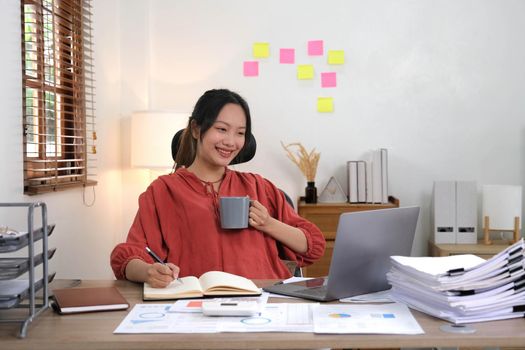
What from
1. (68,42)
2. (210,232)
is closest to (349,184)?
(68,42)

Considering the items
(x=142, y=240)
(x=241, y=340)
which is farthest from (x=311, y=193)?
(x=241, y=340)

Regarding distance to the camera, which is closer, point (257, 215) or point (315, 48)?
point (257, 215)

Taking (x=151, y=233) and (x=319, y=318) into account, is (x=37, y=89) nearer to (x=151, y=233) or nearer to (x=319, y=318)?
(x=151, y=233)

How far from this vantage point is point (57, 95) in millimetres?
3074

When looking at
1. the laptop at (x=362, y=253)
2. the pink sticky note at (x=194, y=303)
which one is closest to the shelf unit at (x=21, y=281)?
the pink sticky note at (x=194, y=303)

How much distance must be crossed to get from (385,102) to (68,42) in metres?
1.85

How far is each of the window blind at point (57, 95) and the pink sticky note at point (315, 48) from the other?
1.29 metres

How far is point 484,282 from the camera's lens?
54.2 inches

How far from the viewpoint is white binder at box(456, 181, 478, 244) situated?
11.7ft

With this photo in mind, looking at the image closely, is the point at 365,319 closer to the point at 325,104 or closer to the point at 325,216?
the point at 325,216

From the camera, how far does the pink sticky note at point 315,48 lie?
12.9 ft

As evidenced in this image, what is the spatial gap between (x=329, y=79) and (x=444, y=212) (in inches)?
41.1

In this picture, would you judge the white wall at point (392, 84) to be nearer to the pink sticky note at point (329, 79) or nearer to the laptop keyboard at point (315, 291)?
the pink sticky note at point (329, 79)

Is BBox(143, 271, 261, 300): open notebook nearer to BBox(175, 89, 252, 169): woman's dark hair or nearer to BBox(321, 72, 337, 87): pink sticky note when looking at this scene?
BBox(175, 89, 252, 169): woman's dark hair
